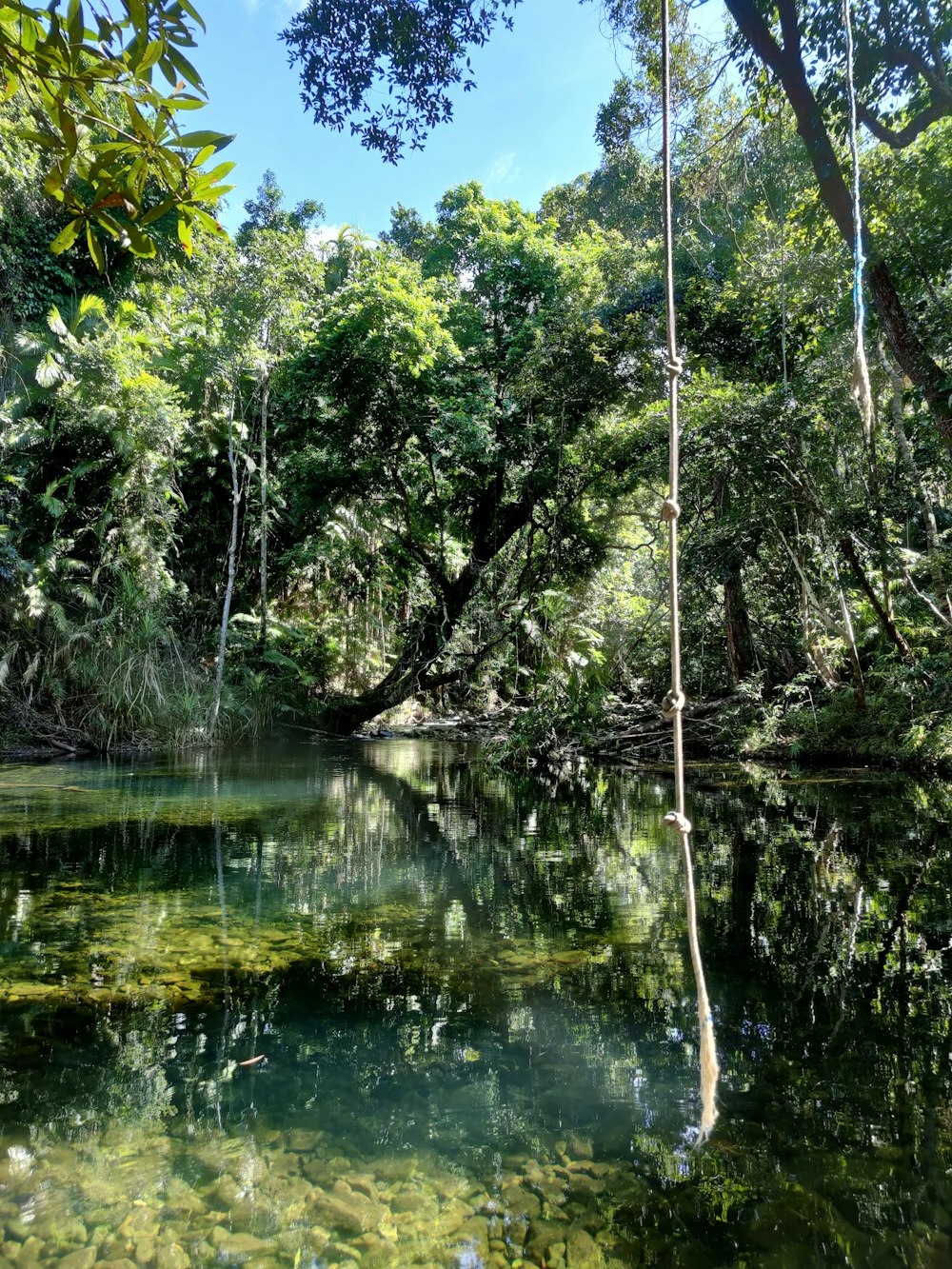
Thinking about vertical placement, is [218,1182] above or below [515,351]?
below

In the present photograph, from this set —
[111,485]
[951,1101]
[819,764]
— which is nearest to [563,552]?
[819,764]

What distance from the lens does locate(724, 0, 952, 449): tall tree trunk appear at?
4.64m

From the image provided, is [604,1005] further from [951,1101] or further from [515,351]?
[515,351]

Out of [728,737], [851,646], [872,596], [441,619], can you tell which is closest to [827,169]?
[872,596]

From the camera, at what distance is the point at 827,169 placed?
4.83m

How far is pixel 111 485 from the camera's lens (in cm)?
1080

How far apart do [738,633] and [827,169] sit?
743cm

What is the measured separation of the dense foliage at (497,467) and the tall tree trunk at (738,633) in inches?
1.8

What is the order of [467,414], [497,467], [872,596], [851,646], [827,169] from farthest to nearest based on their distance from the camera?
[497,467]
[467,414]
[851,646]
[872,596]
[827,169]

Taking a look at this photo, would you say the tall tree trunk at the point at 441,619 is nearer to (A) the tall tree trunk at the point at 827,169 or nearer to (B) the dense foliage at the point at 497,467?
(B) the dense foliage at the point at 497,467

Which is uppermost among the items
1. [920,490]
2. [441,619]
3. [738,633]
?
[920,490]

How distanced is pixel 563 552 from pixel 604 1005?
10.7 m

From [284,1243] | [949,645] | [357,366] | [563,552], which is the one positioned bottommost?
[284,1243]

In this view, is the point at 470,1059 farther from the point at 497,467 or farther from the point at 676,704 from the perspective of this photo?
the point at 497,467
